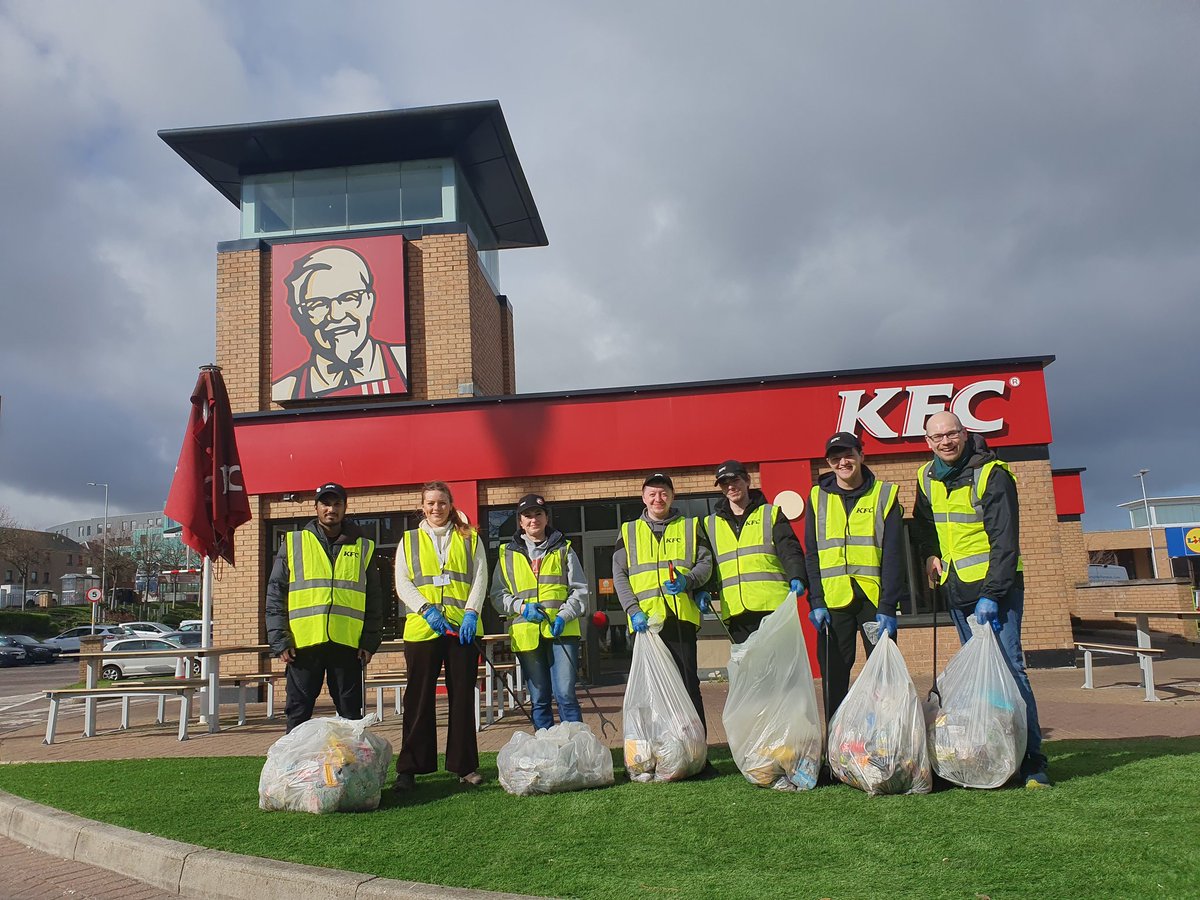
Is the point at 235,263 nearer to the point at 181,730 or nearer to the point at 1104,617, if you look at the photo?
the point at 181,730

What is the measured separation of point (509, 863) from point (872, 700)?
6.64 ft

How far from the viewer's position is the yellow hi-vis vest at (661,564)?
5.48 meters

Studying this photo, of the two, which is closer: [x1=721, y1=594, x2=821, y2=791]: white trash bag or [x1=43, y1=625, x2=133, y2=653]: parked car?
[x1=721, y1=594, x2=821, y2=791]: white trash bag

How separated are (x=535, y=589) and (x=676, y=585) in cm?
88

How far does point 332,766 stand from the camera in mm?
4793

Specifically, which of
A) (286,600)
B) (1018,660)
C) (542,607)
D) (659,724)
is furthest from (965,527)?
(286,600)

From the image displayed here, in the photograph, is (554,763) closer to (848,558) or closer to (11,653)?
(848,558)

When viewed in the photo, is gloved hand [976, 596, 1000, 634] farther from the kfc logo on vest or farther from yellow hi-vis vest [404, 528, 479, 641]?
the kfc logo on vest

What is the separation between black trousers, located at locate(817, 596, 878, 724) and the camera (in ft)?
16.7

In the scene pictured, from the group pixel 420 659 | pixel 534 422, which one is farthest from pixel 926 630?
pixel 420 659

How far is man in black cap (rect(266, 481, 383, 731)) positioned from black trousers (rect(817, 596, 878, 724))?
2.80 meters

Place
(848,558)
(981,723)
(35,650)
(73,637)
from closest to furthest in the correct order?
(981,723), (848,558), (35,650), (73,637)

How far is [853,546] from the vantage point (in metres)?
5.07

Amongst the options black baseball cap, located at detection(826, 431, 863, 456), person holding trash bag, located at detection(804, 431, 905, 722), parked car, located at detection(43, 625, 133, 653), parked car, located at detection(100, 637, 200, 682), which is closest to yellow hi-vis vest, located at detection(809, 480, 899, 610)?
person holding trash bag, located at detection(804, 431, 905, 722)
